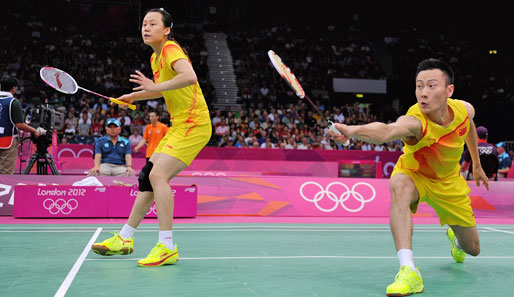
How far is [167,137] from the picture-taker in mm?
4219

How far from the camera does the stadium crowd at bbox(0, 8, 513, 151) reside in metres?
17.0

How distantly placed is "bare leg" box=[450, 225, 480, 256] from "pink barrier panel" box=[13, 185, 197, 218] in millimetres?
4714

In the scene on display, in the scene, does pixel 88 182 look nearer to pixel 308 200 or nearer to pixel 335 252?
pixel 308 200

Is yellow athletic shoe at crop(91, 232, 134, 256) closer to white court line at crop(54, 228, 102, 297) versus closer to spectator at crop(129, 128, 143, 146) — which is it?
white court line at crop(54, 228, 102, 297)

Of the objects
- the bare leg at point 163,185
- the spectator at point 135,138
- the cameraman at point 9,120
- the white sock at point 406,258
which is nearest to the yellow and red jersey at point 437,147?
the white sock at point 406,258

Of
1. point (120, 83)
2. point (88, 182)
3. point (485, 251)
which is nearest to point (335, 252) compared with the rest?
point (485, 251)

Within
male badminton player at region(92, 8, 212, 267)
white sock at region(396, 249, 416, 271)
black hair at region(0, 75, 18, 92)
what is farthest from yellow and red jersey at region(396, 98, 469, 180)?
black hair at region(0, 75, 18, 92)

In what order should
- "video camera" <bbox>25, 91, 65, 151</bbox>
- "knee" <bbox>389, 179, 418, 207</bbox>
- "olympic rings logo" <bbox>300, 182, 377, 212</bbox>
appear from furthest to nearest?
"olympic rings logo" <bbox>300, 182, 377, 212</bbox> < "video camera" <bbox>25, 91, 65, 151</bbox> < "knee" <bbox>389, 179, 418, 207</bbox>

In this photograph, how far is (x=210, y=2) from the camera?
28531mm

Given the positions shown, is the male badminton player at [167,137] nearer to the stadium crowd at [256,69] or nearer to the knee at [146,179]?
the knee at [146,179]

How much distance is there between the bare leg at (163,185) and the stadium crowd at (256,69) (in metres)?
10.9

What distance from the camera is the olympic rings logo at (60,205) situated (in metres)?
7.71

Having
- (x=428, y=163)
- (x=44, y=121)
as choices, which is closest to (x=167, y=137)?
(x=428, y=163)

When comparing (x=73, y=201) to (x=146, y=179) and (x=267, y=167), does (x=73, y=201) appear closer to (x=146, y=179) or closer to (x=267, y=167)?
(x=146, y=179)
